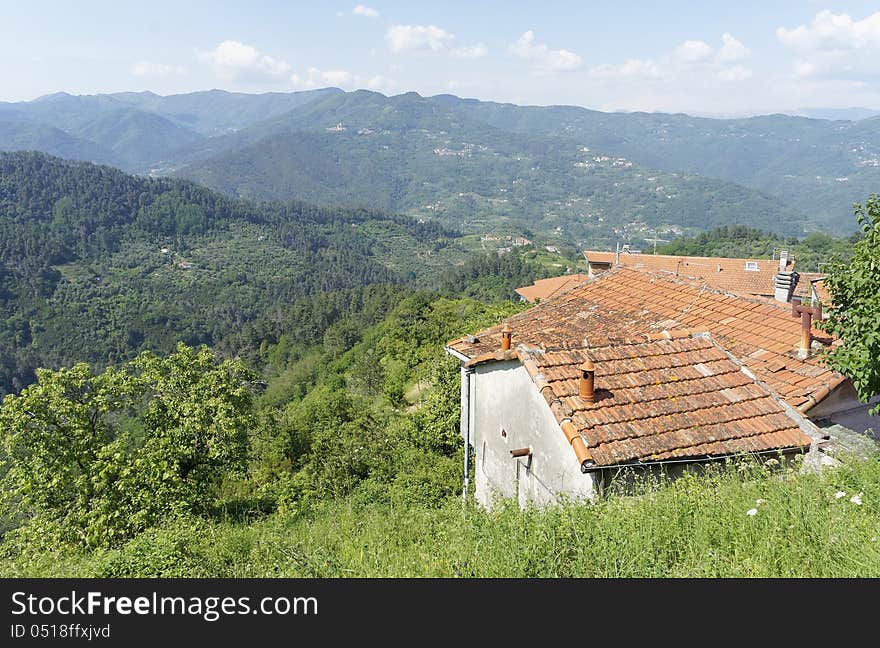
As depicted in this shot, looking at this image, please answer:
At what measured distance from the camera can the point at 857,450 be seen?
6.81m

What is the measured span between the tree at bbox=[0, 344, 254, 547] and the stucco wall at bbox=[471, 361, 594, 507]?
7.13 metres

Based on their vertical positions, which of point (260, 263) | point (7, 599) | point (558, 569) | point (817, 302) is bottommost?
point (260, 263)

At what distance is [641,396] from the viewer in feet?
24.7

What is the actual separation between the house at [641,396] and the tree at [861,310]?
51.9 inches

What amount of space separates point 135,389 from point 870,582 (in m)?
15.9

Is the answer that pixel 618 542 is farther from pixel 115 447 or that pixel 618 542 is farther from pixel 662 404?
pixel 115 447

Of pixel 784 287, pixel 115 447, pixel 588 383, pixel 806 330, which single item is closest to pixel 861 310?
pixel 806 330

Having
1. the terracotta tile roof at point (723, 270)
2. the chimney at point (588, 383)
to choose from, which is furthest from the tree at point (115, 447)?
the terracotta tile roof at point (723, 270)

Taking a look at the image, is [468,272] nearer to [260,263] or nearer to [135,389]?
[260,263]

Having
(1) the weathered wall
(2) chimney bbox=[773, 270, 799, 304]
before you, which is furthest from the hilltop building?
(1) the weathered wall

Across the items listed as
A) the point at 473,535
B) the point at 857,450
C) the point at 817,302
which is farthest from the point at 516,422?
the point at 817,302

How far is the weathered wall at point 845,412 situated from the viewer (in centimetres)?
761

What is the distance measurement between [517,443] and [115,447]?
1035cm

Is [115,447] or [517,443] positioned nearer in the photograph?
[517,443]
